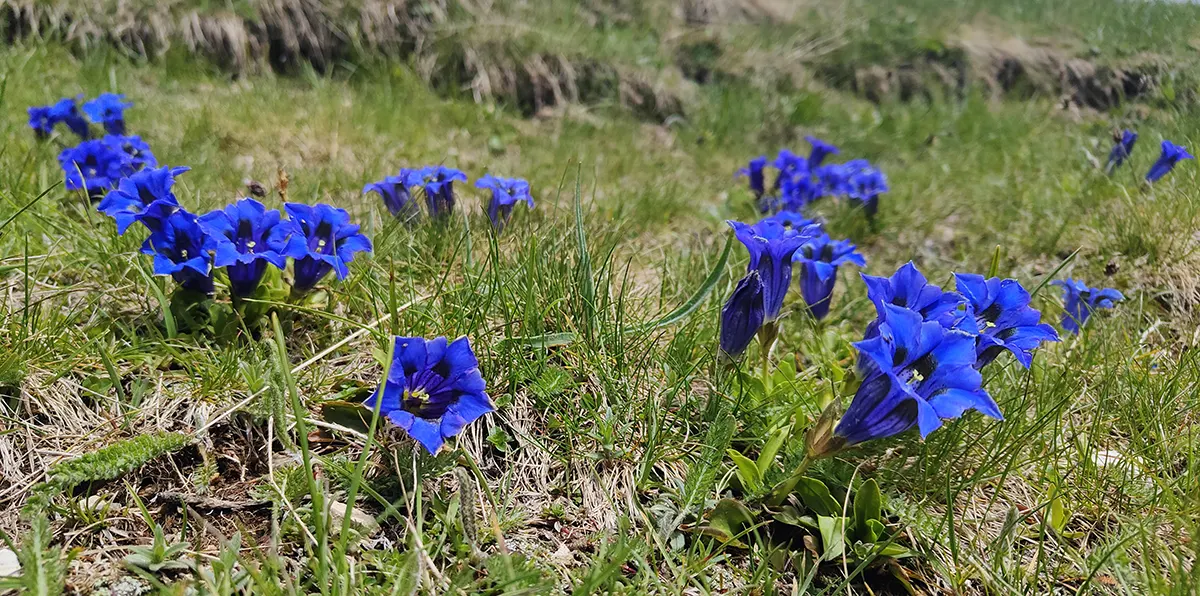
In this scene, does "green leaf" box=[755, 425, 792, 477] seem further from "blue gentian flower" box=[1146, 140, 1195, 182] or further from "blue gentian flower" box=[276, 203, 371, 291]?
"blue gentian flower" box=[1146, 140, 1195, 182]

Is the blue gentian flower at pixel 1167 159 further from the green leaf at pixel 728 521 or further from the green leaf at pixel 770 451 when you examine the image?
the green leaf at pixel 728 521

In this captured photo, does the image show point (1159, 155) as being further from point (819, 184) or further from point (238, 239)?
point (238, 239)

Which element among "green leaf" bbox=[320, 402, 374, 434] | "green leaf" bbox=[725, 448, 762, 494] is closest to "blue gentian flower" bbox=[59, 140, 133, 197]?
"green leaf" bbox=[320, 402, 374, 434]

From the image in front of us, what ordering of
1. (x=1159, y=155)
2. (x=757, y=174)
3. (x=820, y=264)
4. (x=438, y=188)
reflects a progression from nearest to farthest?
(x=820, y=264) → (x=438, y=188) → (x=1159, y=155) → (x=757, y=174)

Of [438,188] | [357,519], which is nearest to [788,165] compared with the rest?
[438,188]

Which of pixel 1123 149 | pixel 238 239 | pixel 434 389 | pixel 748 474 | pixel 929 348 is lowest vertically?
pixel 748 474
